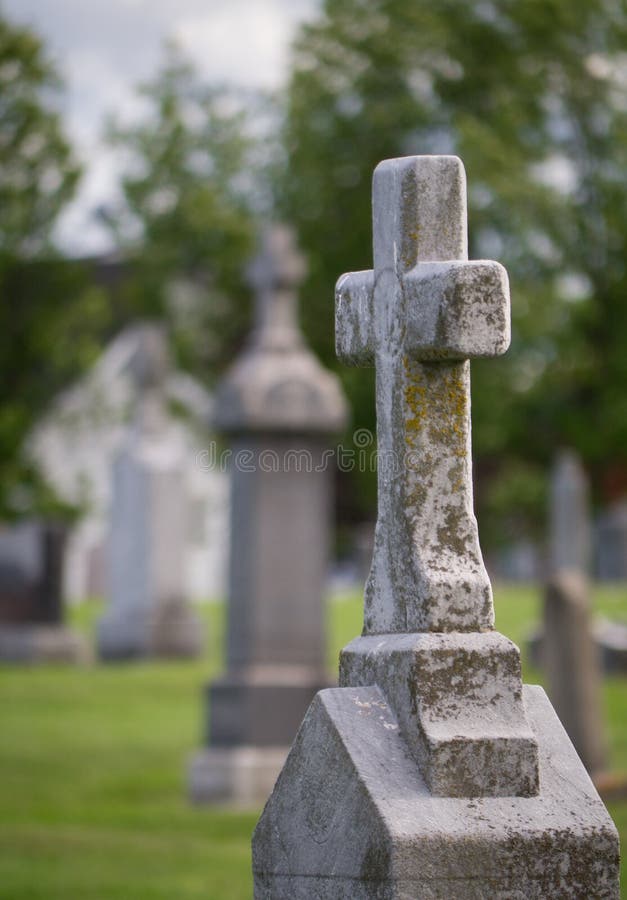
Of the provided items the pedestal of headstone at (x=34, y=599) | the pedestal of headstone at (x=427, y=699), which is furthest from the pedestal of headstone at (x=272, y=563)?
the pedestal of headstone at (x=34, y=599)

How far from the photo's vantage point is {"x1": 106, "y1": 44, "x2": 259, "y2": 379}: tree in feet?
125

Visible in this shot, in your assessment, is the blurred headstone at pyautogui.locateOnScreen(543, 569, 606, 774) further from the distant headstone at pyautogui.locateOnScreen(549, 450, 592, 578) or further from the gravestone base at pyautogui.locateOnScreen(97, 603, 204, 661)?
the distant headstone at pyautogui.locateOnScreen(549, 450, 592, 578)

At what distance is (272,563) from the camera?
1143cm

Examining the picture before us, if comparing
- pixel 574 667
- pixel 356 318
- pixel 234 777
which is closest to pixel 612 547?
pixel 574 667

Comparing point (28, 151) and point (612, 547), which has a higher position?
point (28, 151)

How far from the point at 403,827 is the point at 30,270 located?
12805mm

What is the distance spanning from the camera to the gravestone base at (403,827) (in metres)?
3.22

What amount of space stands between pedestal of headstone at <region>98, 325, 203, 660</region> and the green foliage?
8.06m

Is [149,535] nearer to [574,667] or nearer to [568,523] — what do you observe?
[568,523]

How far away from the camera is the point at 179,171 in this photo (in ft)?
131

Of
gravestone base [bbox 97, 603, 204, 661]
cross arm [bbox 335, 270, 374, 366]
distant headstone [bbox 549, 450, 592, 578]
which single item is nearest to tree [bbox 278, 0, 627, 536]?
distant headstone [bbox 549, 450, 592, 578]

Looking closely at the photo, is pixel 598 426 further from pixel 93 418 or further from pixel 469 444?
pixel 469 444

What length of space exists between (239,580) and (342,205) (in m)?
26.1


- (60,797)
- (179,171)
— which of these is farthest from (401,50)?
(60,797)
